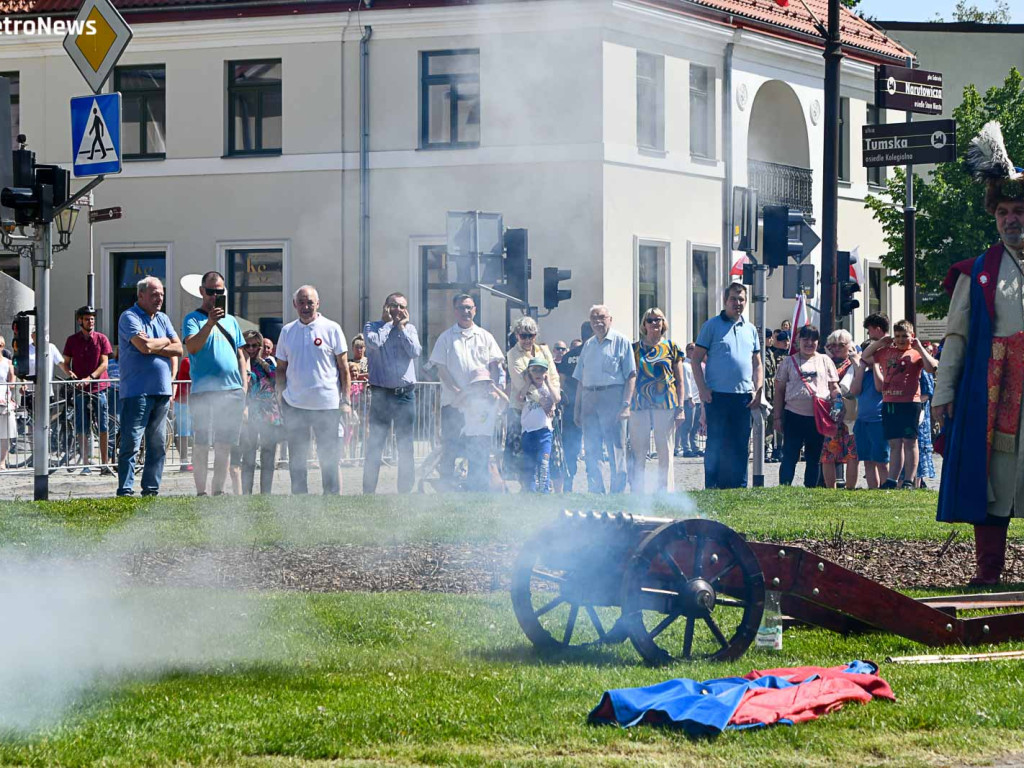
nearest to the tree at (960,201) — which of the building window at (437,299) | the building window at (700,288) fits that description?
the building window at (700,288)

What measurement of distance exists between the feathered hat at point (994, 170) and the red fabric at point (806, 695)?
12.2ft

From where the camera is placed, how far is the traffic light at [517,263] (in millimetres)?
10945

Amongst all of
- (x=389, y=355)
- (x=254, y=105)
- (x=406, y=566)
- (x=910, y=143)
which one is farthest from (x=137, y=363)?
(x=910, y=143)

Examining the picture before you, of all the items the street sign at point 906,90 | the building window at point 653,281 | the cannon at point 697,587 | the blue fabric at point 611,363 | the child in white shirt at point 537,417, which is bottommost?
the cannon at point 697,587

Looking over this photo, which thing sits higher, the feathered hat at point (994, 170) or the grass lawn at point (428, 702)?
the feathered hat at point (994, 170)

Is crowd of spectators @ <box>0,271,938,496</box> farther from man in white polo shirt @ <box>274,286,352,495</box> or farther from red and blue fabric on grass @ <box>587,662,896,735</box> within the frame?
red and blue fabric on grass @ <box>587,662,896,735</box>

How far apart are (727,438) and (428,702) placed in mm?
8862

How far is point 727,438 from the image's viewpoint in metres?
14.1

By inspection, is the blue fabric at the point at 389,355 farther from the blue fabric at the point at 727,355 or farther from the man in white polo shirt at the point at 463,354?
the blue fabric at the point at 727,355

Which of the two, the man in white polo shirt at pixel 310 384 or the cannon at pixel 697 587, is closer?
the cannon at pixel 697 587

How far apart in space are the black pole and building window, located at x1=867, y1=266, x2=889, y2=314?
16695 millimetres

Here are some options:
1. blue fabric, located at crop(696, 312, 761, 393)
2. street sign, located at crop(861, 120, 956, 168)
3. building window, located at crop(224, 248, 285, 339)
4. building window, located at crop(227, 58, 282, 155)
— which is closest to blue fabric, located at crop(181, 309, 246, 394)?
building window, located at crop(227, 58, 282, 155)

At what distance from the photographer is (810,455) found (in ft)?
50.0

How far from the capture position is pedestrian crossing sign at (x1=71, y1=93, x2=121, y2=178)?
12.3 m
